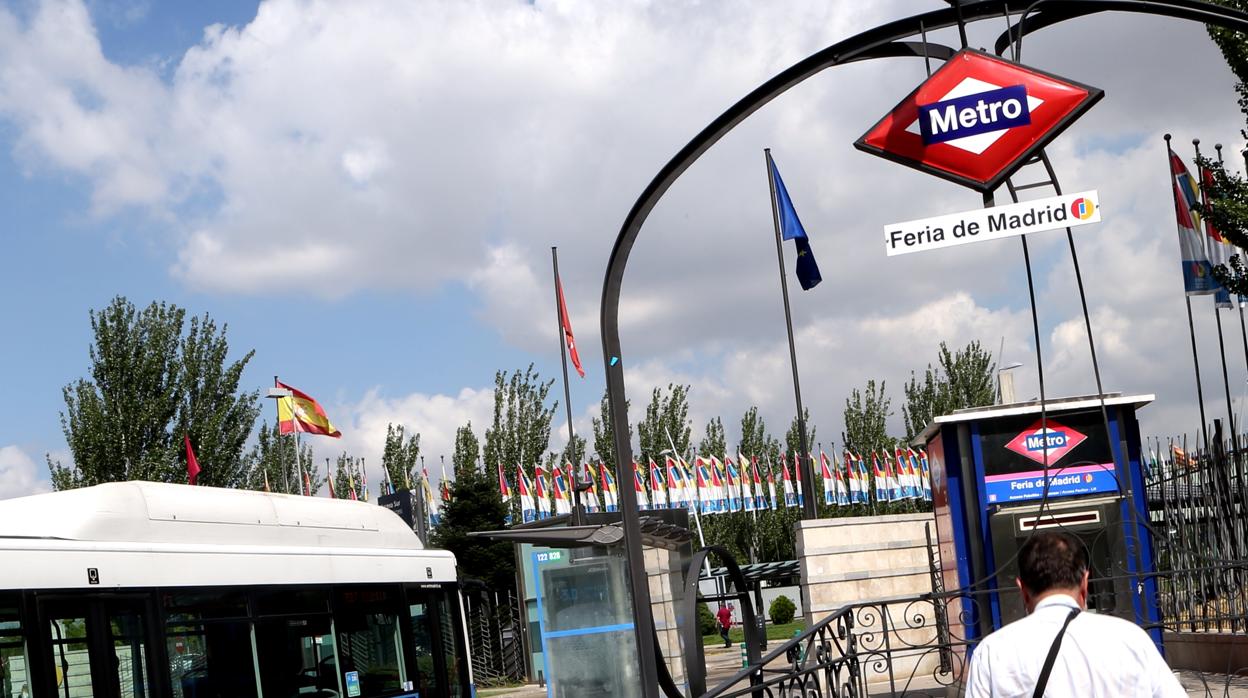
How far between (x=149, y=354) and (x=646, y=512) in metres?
28.2

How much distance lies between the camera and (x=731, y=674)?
1994 cm

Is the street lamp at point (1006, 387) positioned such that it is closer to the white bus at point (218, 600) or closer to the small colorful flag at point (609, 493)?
the white bus at point (218, 600)

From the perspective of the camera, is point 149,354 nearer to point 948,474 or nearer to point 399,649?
point 399,649

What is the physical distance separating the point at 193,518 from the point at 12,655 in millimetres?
2885

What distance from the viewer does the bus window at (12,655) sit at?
393 inches

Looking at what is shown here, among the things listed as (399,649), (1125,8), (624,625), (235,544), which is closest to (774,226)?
(624,625)

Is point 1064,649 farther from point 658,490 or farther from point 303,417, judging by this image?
point 658,490

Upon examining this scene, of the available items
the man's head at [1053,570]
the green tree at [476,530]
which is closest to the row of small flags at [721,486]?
the green tree at [476,530]

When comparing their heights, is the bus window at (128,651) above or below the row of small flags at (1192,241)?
below

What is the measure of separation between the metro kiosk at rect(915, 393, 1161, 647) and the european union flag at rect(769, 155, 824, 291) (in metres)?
12.3

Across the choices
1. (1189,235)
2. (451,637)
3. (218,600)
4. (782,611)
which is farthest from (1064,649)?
(782,611)

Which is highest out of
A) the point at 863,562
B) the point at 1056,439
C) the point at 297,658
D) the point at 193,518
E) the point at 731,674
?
the point at 193,518

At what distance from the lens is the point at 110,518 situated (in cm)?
1167

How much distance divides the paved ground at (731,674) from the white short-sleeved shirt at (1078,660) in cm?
628
